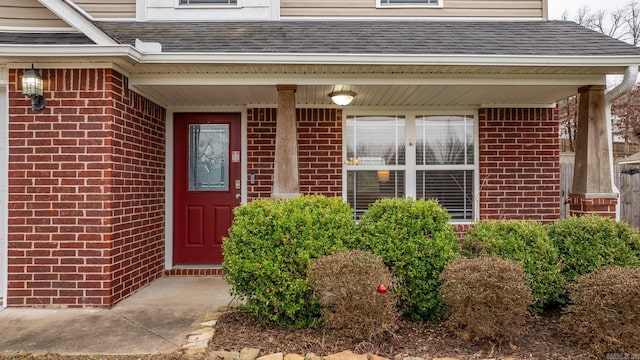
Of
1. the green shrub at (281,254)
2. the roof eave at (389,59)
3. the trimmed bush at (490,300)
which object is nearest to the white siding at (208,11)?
the roof eave at (389,59)

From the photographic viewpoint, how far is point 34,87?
3941mm

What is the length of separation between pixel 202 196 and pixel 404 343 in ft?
11.7

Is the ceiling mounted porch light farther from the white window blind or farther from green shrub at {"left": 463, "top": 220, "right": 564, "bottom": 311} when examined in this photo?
green shrub at {"left": 463, "top": 220, "right": 564, "bottom": 311}

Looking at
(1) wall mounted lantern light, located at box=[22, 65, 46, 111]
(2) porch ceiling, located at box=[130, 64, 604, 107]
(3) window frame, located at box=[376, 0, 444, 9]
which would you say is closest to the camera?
(1) wall mounted lantern light, located at box=[22, 65, 46, 111]

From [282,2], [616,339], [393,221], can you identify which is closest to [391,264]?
[393,221]

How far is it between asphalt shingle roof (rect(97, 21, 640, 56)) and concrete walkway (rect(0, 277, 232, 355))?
8.76 feet

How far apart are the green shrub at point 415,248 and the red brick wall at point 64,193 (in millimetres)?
2655

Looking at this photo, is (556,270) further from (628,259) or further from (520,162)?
(520,162)

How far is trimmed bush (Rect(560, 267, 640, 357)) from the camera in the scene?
2957mm

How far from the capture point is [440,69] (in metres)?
4.33

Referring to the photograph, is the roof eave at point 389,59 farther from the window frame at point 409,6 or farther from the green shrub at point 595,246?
the window frame at point 409,6

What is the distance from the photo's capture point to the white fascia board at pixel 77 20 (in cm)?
394

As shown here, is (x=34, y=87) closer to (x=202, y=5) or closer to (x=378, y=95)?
(x=202, y=5)

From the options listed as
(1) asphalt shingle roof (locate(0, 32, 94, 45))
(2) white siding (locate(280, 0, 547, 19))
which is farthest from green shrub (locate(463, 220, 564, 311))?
(1) asphalt shingle roof (locate(0, 32, 94, 45))
